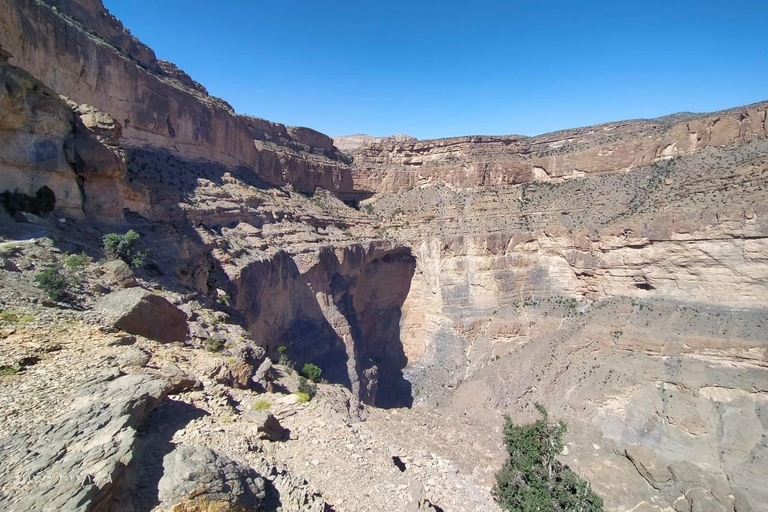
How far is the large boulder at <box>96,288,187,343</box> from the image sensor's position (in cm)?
1070

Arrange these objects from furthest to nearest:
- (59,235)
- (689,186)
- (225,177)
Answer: (225,177)
(689,186)
(59,235)

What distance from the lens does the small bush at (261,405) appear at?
10000 millimetres

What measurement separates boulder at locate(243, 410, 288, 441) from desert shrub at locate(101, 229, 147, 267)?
31.2ft

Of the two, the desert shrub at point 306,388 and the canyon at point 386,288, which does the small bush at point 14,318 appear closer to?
the canyon at point 386,288

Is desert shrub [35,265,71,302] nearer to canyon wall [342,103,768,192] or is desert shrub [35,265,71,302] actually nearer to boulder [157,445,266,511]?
boulder [157,445,266,511]

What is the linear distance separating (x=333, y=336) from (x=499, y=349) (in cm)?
1407

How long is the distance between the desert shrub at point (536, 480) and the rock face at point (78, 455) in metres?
10.5

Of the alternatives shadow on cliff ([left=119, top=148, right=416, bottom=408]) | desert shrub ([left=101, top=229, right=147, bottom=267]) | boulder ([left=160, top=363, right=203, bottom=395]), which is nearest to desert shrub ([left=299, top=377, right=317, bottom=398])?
boulder ([left=160, top=363, right=203, bottom=395])

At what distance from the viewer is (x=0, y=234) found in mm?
12312

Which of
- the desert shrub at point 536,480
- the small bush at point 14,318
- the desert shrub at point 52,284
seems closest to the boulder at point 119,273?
the desert shrub at point 52,284

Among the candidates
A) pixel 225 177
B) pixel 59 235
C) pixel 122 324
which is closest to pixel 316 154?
pixel 225 177

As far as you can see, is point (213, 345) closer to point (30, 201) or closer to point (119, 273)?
point (119, 273)

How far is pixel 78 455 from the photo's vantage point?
521 centimetres

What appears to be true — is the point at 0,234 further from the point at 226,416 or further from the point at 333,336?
the point at 333,336
